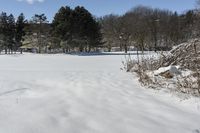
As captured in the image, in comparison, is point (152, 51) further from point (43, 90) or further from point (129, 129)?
point (129, 129)

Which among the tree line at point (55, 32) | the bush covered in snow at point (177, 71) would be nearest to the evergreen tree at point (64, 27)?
the tree line at point (55, 32)

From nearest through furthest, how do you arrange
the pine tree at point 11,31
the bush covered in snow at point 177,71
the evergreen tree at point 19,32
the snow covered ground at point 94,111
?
1. the snow covered ground at point 94,111
2. the bush covered in snow at point 177,71
3. the pine tree at point 11,31
4. the evergreen tree at point 19,32

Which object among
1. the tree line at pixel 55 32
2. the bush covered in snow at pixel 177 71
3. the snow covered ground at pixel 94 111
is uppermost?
the tree line at pixel 55 32

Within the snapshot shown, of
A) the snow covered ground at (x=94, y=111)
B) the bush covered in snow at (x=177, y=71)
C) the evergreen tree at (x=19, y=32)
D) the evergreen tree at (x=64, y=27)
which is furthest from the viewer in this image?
the evergreen tree at (x=19, y=32)

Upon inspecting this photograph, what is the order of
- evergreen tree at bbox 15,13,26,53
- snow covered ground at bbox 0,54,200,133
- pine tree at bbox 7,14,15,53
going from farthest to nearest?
evergreen tree at bbox 15,13,26,53, pine tree at bbox 7,14,15,53, snow covered ground at bbox 0,54,200,133

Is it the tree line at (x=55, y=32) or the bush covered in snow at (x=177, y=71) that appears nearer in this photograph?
the bush covered in snow at (x=177, y=71)

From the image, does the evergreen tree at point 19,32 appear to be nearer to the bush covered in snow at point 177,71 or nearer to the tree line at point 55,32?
the tree line at point 55,32

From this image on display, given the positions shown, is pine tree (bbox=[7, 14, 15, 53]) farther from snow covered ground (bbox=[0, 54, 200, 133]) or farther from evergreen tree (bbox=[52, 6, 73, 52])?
snow covered ground (bbox=[0, 54, 200, 133])

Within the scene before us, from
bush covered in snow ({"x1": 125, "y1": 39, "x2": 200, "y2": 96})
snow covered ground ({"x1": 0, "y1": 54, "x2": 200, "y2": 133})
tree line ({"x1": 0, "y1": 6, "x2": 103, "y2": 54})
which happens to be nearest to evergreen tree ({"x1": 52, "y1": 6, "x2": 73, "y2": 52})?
tree line ({"x1": 0, "y1": 6, "x2": 103, "y2": 54})

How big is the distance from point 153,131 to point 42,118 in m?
1.48

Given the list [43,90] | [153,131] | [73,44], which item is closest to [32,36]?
[73,44]

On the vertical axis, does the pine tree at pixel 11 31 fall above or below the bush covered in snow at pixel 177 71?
above

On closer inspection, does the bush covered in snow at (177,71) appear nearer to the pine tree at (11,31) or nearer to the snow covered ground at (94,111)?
the snow covered ground at (94,111)

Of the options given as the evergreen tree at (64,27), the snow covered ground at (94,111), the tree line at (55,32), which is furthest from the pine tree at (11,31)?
the snow covered ground at (94,111)
